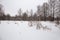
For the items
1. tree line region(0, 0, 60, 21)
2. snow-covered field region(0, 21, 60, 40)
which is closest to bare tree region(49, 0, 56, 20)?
tree line region(0, 0, 60, 21)

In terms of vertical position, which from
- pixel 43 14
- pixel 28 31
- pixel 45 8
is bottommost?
pixel 28 31

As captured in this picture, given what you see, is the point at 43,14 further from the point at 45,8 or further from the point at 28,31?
the point at 28,31

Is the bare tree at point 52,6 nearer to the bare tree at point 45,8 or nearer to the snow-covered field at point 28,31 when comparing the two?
the bare tree at point 45,8

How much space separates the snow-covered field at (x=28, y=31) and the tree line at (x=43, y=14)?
0.07m

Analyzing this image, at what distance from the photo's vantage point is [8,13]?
4.87 feet

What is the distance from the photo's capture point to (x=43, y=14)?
1434 mm

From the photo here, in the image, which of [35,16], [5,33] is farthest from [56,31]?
[5,33]

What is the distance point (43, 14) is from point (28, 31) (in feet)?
1.30

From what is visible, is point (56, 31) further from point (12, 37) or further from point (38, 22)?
point (12, 37)

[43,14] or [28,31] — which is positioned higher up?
[43,14]

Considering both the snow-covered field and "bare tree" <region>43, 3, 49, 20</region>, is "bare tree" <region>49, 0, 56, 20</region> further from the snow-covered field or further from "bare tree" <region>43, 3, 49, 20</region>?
the snow-covered field

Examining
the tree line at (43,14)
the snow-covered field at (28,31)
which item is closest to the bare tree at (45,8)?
the tree line at (43,14)

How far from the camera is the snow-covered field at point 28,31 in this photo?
4.65ft

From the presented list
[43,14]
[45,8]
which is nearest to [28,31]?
[43,14]
